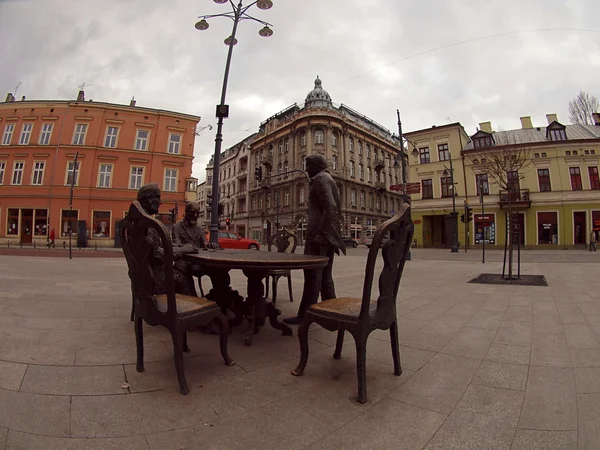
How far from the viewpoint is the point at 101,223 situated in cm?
2638

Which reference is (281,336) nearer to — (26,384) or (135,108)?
(26,384)

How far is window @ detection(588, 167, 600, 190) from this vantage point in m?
27.0

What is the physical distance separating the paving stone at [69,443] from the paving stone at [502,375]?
7.38 ft

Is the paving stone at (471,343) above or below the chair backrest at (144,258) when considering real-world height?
below

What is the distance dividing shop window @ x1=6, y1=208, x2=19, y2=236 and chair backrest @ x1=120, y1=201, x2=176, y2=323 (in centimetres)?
3327

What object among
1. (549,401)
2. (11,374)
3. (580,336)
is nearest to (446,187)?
(580,336)

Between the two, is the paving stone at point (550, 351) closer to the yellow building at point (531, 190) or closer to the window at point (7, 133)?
the yellow building at point (531, 190)

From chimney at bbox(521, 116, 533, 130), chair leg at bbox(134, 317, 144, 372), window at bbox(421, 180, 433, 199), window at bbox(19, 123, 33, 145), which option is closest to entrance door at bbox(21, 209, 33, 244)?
window at bbox(19, 123, 33, 145)

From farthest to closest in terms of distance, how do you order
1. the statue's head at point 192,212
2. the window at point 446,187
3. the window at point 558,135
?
the window at point 446,187 < the window at point 558,135 < the statue's head at point 192,212

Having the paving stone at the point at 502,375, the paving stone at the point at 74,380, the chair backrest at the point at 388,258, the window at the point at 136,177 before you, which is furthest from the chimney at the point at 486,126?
the paving stone at the point at 74,380

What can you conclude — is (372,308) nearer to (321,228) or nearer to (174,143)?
(321,228)

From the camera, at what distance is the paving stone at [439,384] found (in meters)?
1.95

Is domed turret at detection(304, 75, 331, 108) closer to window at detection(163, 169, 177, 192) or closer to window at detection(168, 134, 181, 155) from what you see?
window at detection(168, 134, 181, 155)

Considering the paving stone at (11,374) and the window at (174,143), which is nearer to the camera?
the paving stone at (11,374)
